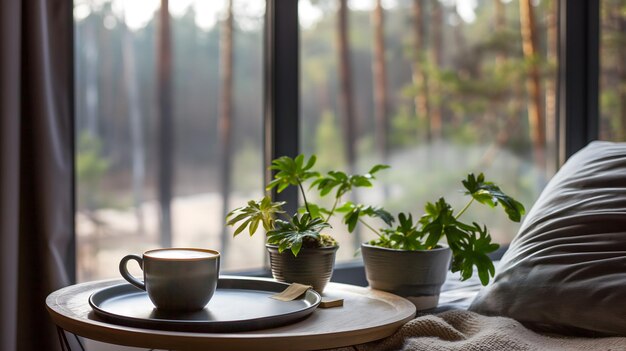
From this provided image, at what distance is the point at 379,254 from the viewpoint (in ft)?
4.52

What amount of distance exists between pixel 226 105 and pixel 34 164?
2.24 ft

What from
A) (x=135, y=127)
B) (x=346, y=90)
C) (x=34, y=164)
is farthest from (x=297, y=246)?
(x=346, y=90)

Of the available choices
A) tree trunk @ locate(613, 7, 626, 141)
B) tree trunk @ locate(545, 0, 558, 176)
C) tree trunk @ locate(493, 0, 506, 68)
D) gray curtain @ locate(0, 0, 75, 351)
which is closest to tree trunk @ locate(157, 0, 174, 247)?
gray curtain @ locate(0, 0, 75, 351)

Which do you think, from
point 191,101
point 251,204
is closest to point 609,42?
point 191,101

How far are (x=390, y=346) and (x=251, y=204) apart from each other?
42 centimetres

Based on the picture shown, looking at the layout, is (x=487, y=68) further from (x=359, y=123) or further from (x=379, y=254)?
(x=379, y=254)

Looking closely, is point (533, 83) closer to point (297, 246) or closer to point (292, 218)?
point (292, 218)

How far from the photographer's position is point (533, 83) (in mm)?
3191

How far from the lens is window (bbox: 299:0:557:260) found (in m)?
2.66

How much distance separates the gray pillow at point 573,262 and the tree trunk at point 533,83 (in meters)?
1.58

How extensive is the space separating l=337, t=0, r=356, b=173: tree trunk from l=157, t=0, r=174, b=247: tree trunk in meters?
0.93

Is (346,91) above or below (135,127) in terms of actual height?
above

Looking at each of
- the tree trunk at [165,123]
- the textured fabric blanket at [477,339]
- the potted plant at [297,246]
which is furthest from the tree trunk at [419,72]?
the textured fabric blanket at [477,339]

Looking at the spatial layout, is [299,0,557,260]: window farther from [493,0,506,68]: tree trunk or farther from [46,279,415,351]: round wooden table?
[46,279,415,351]: round wooden table
